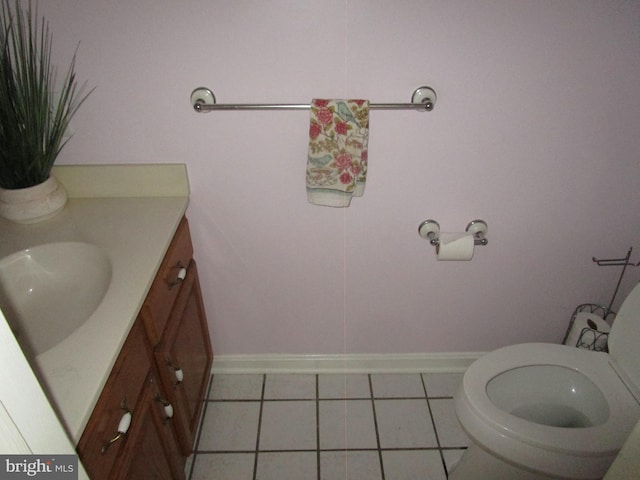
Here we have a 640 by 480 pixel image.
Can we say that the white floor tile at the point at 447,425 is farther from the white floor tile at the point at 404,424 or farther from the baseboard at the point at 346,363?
the baseboard at the point at 346,363

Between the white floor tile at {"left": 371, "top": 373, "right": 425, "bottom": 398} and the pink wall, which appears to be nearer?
the pink wall

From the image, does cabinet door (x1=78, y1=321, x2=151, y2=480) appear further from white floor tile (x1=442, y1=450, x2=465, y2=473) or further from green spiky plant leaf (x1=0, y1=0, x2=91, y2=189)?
white floor tile (x1=442, y1=450, x2=465, y2=473)

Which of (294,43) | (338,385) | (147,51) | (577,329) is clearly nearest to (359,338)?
(338,385)

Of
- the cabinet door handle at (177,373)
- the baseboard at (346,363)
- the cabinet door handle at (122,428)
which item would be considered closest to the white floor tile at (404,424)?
the baseboard at (346,363)

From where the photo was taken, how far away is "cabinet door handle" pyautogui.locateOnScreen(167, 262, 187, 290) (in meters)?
1.20

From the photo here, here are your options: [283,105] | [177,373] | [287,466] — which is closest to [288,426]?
[287,466]

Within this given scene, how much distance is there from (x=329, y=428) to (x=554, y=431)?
779mm

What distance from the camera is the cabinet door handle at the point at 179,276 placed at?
1.20 metres

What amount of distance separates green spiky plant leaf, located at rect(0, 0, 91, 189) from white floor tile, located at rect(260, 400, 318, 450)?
1.13 m

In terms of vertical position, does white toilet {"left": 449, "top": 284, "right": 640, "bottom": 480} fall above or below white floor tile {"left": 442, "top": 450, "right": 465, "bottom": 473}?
above

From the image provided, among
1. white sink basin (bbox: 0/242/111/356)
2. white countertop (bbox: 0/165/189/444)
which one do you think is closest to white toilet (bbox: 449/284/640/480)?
white countertop (bbox: 0/165/189/444)

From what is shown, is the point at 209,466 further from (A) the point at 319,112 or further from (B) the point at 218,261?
(A) the point at 319,112

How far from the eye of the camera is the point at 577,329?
1.60 meters

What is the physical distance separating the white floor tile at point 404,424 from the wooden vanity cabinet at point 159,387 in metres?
0.69
